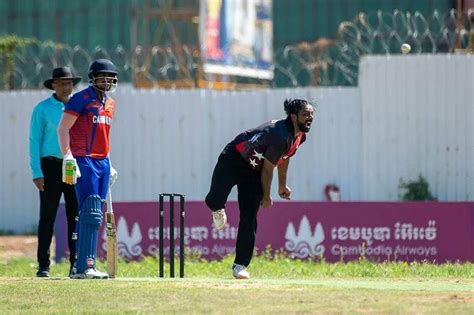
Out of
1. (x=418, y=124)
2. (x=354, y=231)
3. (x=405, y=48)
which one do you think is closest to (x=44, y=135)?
(x=354, y=231)

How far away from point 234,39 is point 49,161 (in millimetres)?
18814

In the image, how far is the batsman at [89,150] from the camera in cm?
1129

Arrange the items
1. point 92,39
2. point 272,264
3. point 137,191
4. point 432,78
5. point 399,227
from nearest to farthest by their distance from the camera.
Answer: point 272,264 → point 399,227 → point 432,78 → point 137,191 → point 92,39

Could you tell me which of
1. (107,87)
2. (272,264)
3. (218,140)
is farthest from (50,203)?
(218,140)

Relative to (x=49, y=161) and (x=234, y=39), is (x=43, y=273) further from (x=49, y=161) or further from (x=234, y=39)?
(x=234, y=39)

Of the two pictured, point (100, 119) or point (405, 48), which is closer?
point (100, 119)

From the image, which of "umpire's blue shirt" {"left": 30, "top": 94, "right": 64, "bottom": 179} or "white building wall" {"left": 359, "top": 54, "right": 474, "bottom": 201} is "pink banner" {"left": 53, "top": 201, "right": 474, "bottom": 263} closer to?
"white building wall" {"left": 359, "top": 54, "right": 474, "bottom": 201}

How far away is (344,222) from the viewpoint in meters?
17.1

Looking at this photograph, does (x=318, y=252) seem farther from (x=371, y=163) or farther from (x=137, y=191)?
(x=137, y=191)

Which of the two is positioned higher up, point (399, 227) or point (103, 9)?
point (103, 9)

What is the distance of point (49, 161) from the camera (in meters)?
12.8

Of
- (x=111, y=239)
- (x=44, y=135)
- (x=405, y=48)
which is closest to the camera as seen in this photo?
(x=111, y=239)

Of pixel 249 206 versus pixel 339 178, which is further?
pixel 339 178

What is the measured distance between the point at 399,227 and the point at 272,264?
200cm
